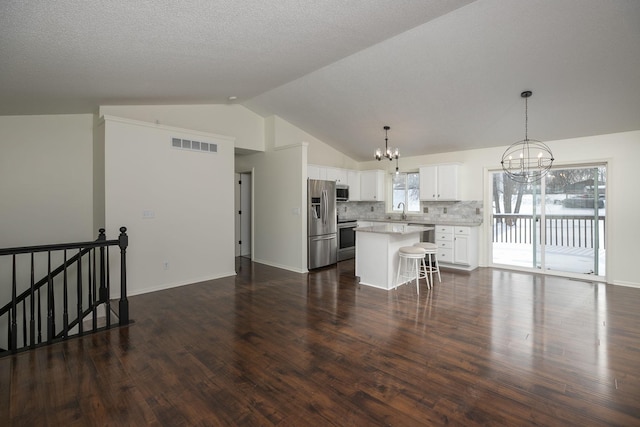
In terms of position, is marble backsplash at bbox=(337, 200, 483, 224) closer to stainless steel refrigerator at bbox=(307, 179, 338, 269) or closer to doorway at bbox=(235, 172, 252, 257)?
stainless steel refrigerator at bbox=(307, 179, 338, 269)

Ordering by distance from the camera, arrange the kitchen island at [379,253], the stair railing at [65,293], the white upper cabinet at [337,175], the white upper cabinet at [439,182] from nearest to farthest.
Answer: the stair railing at [65,293]
the kitchen island at [379,253]
the white upper cabinet at [439,182]
the white upper cabinet at [337,175]

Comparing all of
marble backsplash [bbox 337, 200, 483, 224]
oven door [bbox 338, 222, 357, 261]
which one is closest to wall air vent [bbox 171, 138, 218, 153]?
oven door [bbox 338, 222, 357, 261]

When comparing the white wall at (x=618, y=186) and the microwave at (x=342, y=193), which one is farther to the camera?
the microwave at (x=342, y=193)

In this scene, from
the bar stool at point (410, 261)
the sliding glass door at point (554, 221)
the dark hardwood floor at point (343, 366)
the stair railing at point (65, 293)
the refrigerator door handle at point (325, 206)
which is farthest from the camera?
the refrigerator door handle at point (325, 206)

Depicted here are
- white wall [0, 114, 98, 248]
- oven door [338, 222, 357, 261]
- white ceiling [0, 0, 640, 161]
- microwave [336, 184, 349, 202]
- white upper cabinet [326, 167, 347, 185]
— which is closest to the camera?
white ceiling [0, 0, 640, 161]

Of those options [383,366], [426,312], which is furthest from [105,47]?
[426,312]

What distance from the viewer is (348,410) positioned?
1921mm

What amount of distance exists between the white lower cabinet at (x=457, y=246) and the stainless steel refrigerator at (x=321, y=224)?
2166 mm

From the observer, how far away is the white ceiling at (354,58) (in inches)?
95.9

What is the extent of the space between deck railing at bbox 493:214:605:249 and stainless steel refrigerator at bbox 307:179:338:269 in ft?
10.9

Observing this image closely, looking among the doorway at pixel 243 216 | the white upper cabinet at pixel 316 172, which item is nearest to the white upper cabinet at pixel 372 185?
the white upper cabinet at pixel 316 172

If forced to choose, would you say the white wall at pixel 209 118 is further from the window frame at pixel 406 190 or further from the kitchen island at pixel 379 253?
the window frame at pixel 406 190

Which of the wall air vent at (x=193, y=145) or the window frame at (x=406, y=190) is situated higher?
the wall air vent at (x=193, y=145)

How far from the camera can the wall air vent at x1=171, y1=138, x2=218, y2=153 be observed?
4.75m
